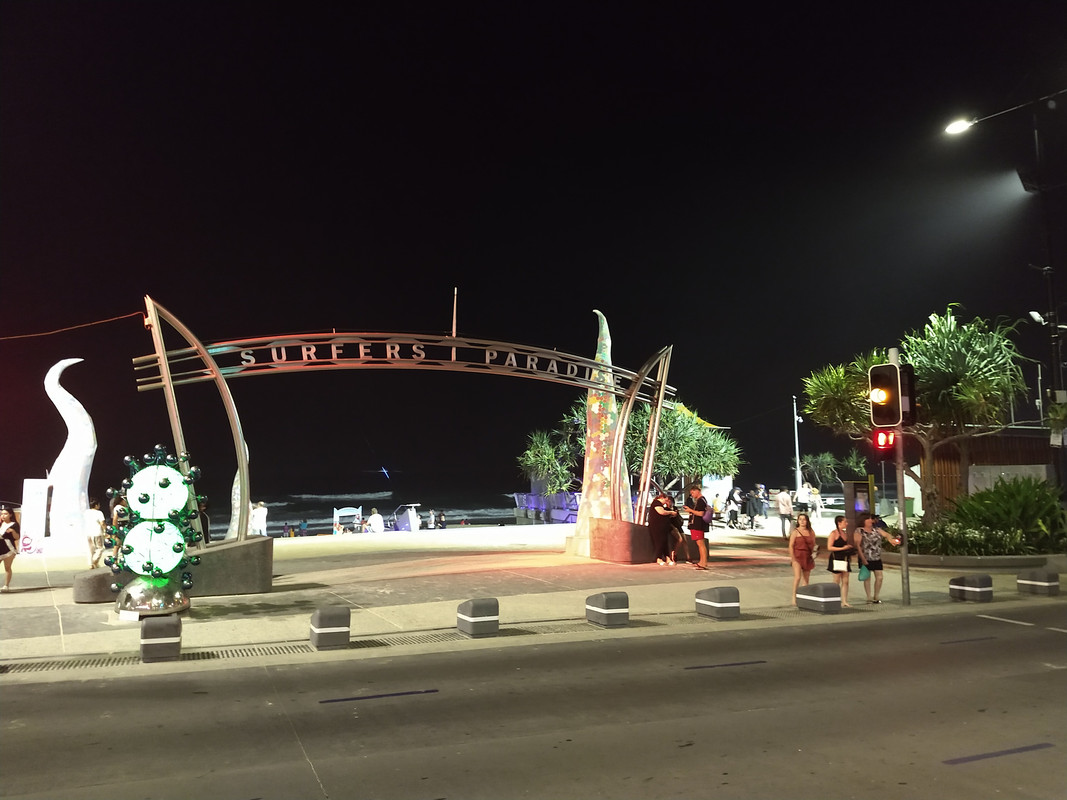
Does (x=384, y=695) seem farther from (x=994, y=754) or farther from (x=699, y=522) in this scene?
(x=699, y=522)

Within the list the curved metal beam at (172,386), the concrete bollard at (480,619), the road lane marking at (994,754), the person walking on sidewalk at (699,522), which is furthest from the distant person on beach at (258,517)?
the road lane marking at (994,754)

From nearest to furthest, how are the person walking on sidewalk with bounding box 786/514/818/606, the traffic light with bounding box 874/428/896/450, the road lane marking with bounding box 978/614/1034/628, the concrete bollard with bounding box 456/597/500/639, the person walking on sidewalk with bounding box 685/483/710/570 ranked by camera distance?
the concrete bollard with bounding box 456/597/500/639 → the road lane marking with bounding box 978/614/1034/628 → the person walking on sidewalk with bounding box 786/514/818/606 → the traffic light with bounding box 874/428/896/450 → the person walking on sidewalk with bounding box 685/483/710/570

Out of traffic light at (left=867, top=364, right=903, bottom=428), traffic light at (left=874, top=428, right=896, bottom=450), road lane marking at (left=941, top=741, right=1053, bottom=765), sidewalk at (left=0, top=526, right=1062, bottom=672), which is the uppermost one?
traffic light at (left=867, top=364, right=903, bottom=428)

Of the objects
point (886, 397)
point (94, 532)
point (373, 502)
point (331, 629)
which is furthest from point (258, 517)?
point (373, 502)

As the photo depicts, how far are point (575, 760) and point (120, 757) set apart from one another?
3195 mm

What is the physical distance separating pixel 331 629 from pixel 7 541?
8.04 m

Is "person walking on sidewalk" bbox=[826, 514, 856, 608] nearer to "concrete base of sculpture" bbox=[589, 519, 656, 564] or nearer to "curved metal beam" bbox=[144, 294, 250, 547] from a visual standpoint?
"concrete base of sculpture" bbox=[589, 519, 656, 564]

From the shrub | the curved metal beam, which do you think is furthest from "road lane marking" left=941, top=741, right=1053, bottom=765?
the shrub

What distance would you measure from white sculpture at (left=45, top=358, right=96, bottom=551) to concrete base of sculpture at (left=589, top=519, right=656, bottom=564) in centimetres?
1437

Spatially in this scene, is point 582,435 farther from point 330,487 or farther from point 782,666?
point 330,487

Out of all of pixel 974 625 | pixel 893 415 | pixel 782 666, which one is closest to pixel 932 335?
A: pixel 893 415

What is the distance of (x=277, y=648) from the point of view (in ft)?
32.8

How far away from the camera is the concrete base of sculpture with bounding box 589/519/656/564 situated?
18141mm

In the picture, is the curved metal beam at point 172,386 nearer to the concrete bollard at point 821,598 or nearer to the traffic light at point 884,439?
the concrete bollard at point 821,598
